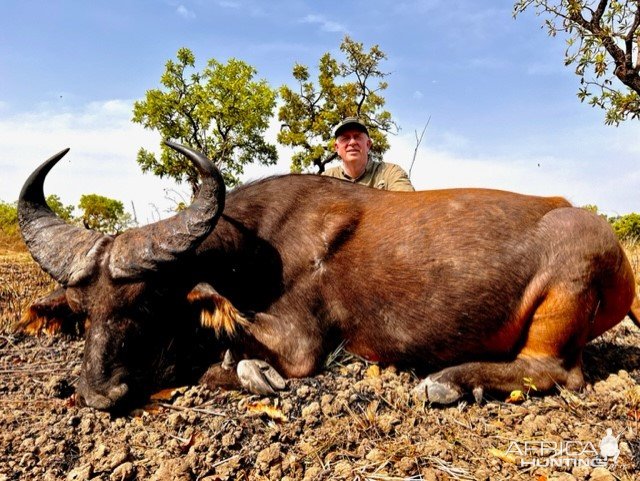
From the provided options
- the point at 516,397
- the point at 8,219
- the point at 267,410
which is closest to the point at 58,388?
the point at 267,410

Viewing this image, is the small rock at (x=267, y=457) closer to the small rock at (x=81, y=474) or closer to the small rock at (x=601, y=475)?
the small rock at (x=81, y=474)

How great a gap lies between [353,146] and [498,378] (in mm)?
4688

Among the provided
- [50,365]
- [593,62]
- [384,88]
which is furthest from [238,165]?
[50,365]

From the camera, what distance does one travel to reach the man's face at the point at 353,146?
24.3ft

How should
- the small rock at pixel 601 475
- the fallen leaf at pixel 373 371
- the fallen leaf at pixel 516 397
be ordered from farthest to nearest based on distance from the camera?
the fallen leaf at pixel 373 371 → the fallen leaf at pixel 516 397 → the small rock at pixel 601 475

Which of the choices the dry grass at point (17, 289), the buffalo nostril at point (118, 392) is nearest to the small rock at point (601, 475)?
the buffalo nostril at point (118, 392)

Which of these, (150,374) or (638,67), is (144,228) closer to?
(150,374)

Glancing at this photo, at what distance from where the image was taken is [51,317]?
392 centimetres

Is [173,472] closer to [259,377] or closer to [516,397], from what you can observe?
[259,377]

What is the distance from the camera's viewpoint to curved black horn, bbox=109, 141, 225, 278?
333 cm

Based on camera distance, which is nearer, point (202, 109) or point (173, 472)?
point (173, 472)

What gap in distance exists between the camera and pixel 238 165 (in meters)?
34.8

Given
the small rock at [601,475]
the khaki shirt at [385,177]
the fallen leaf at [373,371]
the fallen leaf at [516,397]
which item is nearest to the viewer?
the small rock at [601,475]

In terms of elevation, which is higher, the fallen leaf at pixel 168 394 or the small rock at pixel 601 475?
the small rock at pixel 601 475
